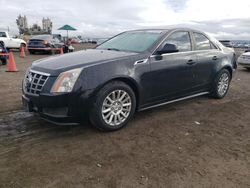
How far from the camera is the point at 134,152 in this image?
3.46 meters

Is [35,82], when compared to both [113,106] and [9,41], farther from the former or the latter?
[9,41]

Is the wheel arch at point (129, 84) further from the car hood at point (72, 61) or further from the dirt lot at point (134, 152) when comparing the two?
the dirt lot at point (134, 152)

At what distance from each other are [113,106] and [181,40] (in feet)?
6.77

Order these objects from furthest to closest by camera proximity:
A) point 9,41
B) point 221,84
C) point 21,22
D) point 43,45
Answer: point 21,22, point 9,41, point 43,45, point 221,84

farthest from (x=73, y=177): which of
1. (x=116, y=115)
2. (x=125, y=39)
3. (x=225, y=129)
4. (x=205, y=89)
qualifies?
(x=205, y=89)

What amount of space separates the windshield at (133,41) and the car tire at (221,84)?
1.96 meters

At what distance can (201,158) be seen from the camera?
334 cm

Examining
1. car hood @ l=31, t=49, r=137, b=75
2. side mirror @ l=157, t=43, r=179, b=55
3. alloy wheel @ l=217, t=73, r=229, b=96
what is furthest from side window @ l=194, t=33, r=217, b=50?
car hood @ l=31, t=49, r=137, b=75

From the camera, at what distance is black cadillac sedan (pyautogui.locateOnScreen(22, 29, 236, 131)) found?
12.1 ft

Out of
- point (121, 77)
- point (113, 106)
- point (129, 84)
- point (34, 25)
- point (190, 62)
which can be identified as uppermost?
point (34, 25)

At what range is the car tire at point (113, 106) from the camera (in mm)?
3852

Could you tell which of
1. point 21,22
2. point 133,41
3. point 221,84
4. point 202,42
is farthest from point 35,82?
point 21,22

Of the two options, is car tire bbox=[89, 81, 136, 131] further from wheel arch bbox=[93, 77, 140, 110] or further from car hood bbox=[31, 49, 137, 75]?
car hood bbox=[31, 49, 137, 75]

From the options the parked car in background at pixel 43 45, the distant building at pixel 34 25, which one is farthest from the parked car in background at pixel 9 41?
the distant building at pixel 34 25
